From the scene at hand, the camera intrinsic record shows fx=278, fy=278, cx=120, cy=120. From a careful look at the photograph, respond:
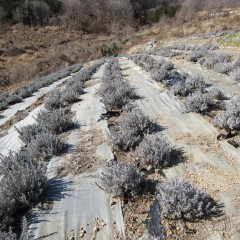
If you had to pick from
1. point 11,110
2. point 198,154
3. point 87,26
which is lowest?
point 87,26

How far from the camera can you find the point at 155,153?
5016 mm

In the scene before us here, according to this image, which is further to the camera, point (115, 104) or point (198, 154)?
point (115, 104)

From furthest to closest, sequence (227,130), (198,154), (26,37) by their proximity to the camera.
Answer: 1. (26,37)
2. (227,130)
3. (198,154)

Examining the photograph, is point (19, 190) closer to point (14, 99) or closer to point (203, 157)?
point (203, 157)

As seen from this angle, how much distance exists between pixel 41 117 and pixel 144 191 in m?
4.84

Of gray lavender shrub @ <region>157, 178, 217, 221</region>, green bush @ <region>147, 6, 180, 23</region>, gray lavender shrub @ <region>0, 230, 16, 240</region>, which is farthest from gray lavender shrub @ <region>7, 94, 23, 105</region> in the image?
green bush @ <region>147, 6, 180, 23</region>

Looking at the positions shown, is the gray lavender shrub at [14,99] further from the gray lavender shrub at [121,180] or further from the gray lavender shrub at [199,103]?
the gray lavender shrub at [121,180]

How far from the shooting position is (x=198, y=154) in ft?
17.6

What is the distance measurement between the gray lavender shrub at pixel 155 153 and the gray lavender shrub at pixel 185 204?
1082 millimetres

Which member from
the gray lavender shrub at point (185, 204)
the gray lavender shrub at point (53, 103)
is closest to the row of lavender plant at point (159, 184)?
the gray lavender shrub at point (185, 204)

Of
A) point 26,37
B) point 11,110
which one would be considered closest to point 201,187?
point 11,110

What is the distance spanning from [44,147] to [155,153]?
2484 millimetres

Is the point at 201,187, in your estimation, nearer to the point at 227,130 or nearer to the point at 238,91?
the point at 227,130

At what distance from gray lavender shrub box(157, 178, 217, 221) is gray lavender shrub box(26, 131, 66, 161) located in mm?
2885
